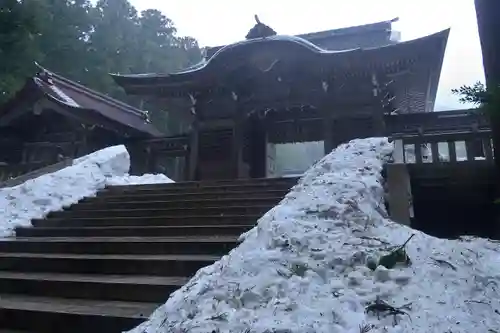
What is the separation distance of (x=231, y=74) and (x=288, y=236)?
8.99 m

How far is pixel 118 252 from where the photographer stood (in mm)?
4223

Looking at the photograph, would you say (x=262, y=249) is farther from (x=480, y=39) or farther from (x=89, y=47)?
(x=89, y=47)

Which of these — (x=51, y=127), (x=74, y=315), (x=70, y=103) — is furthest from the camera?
(x=51, y=127)

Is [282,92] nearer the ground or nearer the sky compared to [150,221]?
nearer the sky

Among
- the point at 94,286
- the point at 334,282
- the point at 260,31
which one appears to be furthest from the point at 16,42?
the point at 334,282

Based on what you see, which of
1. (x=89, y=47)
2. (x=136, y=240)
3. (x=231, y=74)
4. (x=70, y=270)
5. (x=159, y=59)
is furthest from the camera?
(x=159, y=59)

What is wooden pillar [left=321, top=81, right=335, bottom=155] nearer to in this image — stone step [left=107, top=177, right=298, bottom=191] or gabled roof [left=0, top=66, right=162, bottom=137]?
stone step [left=107, top=177, right=298, bottom=191]

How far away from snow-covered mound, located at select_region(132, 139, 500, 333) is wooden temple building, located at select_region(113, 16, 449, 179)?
731cm

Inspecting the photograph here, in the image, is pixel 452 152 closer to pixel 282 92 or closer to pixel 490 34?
pixel 490 34

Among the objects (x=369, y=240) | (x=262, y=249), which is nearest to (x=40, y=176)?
(x=262, y=249)

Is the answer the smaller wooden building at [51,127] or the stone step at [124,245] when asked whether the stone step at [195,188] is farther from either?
the smaller wooden building at [51,127]

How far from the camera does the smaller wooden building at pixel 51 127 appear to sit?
46.6 ft

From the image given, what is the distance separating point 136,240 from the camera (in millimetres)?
4312

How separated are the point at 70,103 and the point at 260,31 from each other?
24.8 ft
